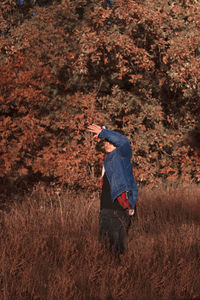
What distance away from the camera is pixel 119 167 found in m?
4.82

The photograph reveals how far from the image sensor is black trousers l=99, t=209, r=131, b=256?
4871mm

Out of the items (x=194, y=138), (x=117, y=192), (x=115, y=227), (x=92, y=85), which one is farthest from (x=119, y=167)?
(x=194, y=138)

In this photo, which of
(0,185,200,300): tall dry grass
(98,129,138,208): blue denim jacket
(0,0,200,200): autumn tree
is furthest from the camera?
(0,0,200,200): autumn tree

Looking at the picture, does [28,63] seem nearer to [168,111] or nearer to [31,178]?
[31,178]

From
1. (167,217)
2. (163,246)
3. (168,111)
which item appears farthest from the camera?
(168,111)

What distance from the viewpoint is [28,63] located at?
10.4 m

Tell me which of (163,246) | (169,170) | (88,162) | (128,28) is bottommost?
(169,170)

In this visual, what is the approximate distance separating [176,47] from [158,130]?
113 inches

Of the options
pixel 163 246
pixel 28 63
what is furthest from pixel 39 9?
pixel 163 246

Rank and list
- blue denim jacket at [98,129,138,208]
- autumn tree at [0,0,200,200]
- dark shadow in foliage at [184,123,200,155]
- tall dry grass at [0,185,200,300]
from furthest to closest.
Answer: dark shadow in foliage at [184,123,200,155]
autumn tree at [0,0,200,200]
blue denim jacket at [98,129,138,208]
tall dry grass at [0,185,200,300]

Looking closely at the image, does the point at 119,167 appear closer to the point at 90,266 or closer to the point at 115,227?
→ the point at 115,227

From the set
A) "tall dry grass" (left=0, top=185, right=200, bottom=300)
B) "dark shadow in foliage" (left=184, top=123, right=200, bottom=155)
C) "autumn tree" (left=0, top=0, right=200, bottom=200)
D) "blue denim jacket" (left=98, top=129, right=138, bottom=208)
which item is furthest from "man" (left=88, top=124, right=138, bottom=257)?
"dark shadow in foliage" (left=184, top=123, right=200, bottom=155)

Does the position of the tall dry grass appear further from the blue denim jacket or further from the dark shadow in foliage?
the dark shadow in foliage

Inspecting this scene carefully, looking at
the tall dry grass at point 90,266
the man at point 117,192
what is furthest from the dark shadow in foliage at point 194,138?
the man at point 117,192
